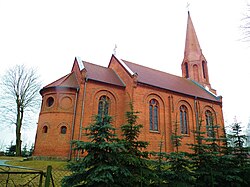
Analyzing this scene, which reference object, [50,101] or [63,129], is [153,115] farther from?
[50,101]

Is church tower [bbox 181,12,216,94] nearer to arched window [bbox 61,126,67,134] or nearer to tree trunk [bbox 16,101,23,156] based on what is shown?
arched window [bbox 61,126,67,134]

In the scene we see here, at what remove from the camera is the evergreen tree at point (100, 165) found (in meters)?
5.38

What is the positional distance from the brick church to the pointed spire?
358 inches

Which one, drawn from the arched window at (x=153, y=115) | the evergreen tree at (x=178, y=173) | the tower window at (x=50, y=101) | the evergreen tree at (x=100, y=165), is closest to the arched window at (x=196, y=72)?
the arched window at (x=153, y=115)

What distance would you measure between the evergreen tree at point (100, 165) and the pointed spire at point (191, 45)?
91.6ft

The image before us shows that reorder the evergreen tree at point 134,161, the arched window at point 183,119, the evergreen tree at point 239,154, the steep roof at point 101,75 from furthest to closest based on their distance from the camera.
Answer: the arched window at point 183,119, the steep roof at point 101,75, the evergreen tree at point 239,154, the evergreen tree at point 134,161

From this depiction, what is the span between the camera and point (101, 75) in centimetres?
1950

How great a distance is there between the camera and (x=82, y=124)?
16.3 metres

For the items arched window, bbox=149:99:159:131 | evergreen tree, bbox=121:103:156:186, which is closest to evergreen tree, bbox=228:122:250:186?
evergreen tree, bbox=121:103:156:186

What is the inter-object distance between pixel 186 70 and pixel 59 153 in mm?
23409

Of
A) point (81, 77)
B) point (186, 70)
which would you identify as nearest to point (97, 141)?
point (81, 77)

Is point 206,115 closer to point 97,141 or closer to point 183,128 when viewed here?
point 183,128

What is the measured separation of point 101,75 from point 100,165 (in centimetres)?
1454

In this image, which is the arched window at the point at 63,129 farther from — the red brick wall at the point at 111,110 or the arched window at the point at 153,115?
the arched window at the point at 153,115
